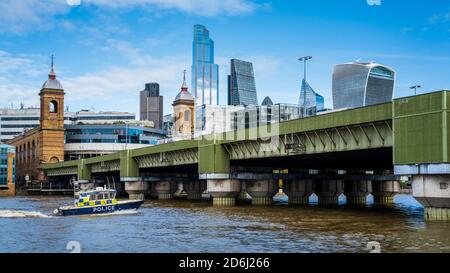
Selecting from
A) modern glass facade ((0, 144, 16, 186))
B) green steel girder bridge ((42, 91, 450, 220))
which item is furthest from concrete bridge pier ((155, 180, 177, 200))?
modern glass facade ((0, 144, 16, 186))

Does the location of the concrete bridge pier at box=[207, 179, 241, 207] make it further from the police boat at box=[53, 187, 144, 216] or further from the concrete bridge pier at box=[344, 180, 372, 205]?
the concrete bridge pier at box=[344, 180, 372, 205]

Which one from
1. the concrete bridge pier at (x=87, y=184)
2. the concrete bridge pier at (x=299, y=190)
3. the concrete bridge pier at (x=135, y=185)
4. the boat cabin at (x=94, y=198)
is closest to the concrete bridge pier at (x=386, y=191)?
the concrete bridge pier at (x=299, y=190)

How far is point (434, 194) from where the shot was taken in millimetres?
46219

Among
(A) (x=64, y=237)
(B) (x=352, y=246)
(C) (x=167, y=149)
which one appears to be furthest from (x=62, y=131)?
→ (B) (x=352, y=246)

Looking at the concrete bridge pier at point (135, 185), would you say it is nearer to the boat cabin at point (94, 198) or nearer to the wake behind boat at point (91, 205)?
the wake behind boat at point (91, 205)

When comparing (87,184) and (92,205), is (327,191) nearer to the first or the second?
(92,205)

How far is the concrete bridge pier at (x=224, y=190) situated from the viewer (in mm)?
79875

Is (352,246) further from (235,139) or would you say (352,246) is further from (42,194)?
(42,194)

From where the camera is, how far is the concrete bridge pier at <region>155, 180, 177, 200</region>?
11925cm

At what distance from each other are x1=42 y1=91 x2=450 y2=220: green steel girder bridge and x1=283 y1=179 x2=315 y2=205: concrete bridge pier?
0.16 m

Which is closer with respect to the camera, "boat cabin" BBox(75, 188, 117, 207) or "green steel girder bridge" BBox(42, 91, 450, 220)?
"green steel girder bridge" BBox(42, 91, 450, 220)

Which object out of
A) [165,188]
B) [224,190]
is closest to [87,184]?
[165,188]

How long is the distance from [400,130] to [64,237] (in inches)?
1170

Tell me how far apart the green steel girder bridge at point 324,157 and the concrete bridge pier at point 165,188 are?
0.77 feet
